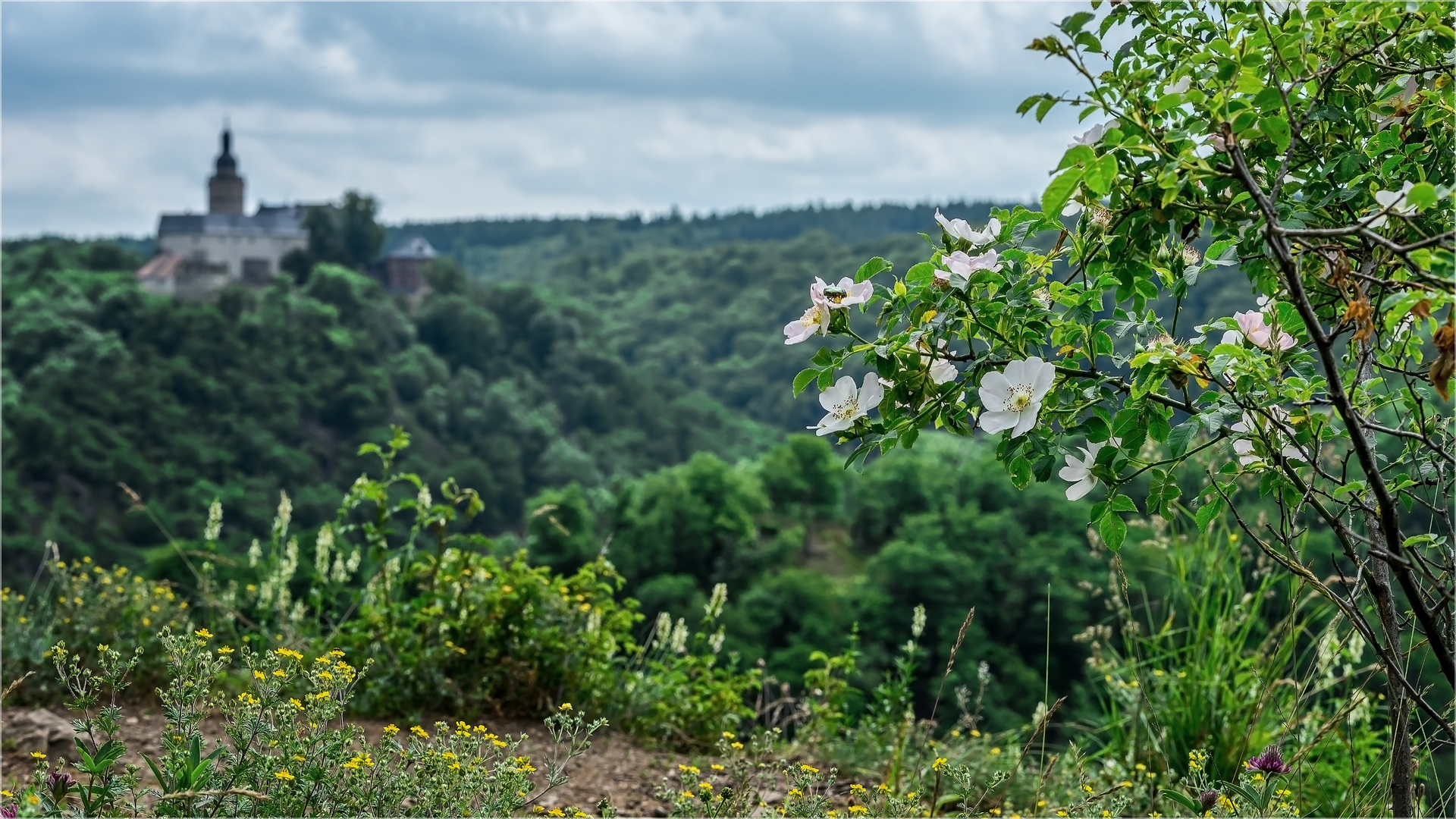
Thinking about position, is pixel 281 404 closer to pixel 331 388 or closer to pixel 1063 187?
pixel 331 388

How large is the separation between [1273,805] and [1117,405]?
89 centimetres

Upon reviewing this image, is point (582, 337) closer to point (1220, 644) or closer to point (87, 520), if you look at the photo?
point (87, 520)

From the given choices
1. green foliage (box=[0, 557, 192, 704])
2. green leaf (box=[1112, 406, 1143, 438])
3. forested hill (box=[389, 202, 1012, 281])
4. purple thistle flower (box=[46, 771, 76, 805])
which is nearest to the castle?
forested hill (box=[389, 202, 1012, 281])

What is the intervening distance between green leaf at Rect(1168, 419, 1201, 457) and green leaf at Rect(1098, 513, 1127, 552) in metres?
0.15

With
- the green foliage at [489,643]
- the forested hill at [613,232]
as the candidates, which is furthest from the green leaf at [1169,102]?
the forested hill at [613,232]

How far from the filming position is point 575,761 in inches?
116

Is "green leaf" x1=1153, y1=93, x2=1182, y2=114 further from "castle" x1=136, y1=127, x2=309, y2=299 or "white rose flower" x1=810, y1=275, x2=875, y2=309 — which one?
"castle" x1=136, y1=127, x2=309, y2=299

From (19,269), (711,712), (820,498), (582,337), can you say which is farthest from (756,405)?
(711,712)

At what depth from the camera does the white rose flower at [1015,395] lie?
1438mm

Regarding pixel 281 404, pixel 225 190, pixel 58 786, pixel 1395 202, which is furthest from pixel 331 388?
pixel 1395 202

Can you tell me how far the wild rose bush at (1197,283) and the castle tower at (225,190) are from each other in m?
62.0

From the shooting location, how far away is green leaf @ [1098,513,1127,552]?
152 cm

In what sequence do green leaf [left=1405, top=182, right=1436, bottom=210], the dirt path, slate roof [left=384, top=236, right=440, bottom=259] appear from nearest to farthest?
green leaf [left=1405, top=182, right=1436, bottom=210] → the dirt path → slate roof [left=384, top=236, right=440, bottom=259]

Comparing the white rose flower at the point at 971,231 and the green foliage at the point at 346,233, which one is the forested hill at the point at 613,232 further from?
the white rose flower at the point at 971,231
